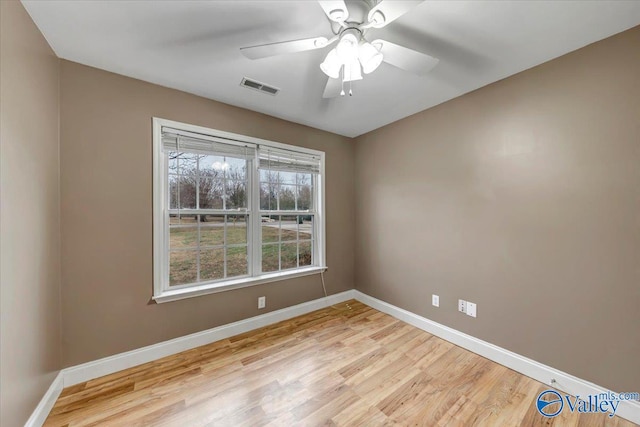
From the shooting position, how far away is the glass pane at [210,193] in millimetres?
2531

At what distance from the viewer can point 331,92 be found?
188cm

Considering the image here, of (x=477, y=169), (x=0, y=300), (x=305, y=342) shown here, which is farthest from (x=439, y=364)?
(x=0, y=300)

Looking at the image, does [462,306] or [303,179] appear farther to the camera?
[303,179]

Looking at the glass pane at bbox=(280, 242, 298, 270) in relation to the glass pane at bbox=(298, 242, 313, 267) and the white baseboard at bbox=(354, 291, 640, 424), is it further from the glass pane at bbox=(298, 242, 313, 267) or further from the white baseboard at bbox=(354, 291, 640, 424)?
the white baseboard at bbox=(354, 291, 640, 424)

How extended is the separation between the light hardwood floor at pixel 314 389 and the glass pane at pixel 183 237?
3.31ft

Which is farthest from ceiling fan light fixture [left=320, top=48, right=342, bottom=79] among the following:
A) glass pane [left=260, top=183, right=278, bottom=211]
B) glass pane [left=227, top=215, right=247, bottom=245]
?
glass pane [left=227, top=215, right=247, bottom=245]

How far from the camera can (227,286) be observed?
2.54 meters

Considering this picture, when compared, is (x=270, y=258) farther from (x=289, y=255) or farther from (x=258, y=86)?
(x=258, y=86)

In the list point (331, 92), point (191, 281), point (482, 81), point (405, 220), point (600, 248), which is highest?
point (482, 81)

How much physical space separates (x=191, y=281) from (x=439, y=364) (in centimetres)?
246

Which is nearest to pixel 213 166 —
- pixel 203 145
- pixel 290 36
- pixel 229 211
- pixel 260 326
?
pixel 203 145

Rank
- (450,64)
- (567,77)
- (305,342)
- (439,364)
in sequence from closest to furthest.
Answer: (567,77) → (450,64) → (439,364) → (305,342)

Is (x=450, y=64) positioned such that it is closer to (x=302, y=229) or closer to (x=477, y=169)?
(x=477, y=169)

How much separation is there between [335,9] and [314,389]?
2383 millimetres
